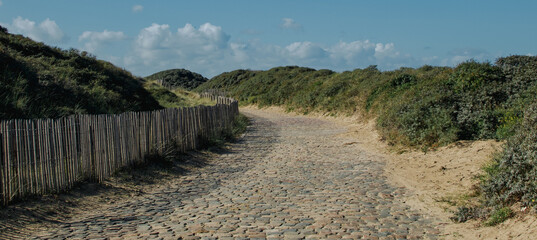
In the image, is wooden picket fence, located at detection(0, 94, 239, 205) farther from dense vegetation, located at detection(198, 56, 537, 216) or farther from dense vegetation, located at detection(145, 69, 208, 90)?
dense vegetation, located at detection(145, 69, 208, 90)

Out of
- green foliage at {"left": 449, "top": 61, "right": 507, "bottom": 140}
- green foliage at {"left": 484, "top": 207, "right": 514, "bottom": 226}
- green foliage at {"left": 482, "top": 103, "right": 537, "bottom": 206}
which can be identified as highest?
green foliage at {"left": 449, "top": 61, "right": 507, "bottom": 140}

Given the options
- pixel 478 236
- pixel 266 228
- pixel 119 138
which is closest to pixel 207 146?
pixel 119 138

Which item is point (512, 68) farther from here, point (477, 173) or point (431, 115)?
point (477, 173)

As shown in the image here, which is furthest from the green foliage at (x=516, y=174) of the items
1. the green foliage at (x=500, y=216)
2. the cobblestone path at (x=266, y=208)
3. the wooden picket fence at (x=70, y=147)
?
the wooden picket fence at (x=70, y=147)

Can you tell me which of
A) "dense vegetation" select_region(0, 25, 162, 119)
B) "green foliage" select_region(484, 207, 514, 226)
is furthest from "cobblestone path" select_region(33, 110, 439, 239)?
"dense vegetation" select_region(0, 25, 162, 119)

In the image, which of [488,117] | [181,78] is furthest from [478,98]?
[181,78]

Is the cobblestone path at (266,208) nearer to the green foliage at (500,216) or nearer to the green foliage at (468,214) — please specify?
the green foliage at (468,214)

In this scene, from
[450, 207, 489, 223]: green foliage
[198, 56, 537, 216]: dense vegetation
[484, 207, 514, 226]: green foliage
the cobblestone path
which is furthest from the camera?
[198, 56, 537, 216]: dense vegetation

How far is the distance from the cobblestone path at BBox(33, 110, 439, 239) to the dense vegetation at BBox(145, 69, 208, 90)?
7033cm

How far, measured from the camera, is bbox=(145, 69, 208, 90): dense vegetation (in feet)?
269

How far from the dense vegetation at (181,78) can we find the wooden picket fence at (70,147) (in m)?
69.5

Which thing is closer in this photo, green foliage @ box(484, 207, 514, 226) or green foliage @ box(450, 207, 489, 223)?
green foliage @ box(484, 207, 514, 226)

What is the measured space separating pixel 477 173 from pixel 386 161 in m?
3.42

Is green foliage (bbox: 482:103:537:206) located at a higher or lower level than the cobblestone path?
higher
